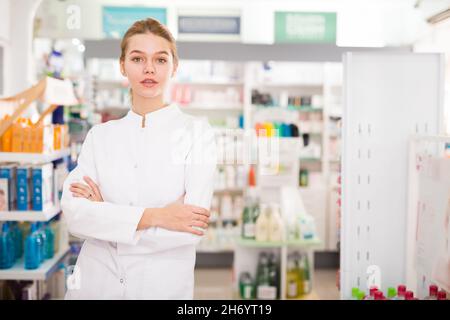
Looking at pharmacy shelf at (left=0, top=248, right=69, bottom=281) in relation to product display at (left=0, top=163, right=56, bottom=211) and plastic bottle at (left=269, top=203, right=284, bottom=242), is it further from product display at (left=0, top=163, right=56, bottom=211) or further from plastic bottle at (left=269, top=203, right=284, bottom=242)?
plastic bottle at (left=269, top=203, right=284, bottom=242)

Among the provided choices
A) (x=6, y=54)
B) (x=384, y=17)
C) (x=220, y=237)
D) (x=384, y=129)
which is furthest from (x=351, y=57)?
(x=220, y=237)

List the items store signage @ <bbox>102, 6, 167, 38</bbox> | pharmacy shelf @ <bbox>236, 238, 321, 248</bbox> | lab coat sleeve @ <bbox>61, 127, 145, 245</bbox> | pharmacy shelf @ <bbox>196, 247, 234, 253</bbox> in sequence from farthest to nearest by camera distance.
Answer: pharmacy shelf @ <bbox>196, 247, 234, 253</bbox>
pharmacy shelf @ <bbox>236, 238, 321, 248</bbox>
store signage @ <bbox>102, 6, 167, 38</bbox>
lab coat sleeve @ <bbox>61, 127, 145, 245</bbox>

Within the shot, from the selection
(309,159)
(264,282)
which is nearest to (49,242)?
(264,282)

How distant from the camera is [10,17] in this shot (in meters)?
2.42

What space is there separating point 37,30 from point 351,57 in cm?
144

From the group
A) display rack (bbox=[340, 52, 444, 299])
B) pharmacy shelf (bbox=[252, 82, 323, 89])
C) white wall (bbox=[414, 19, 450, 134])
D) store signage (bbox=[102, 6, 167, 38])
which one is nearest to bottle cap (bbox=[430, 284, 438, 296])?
display rack (bbox=[340, 52, 444, 299])

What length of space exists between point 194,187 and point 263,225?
2.20 m

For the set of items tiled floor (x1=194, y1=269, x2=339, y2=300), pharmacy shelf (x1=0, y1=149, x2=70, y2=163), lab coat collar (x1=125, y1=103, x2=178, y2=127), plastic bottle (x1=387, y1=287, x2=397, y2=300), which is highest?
lab coat collar (x1=125, y1=103, x2=178, y2=127)

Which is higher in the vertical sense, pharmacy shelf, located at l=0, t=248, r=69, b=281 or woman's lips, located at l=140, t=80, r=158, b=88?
woman's lips, located at l=140, t=80, r=158, b=88

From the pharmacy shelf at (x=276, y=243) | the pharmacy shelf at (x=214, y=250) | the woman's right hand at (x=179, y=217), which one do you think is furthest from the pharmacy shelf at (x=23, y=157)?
the pharmacy shelf at (x=214, y=250)

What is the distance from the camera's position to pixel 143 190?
1.98 meters

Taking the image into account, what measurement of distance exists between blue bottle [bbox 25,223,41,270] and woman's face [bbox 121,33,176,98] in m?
1.34

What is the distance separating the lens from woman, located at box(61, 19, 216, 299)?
6.20ft

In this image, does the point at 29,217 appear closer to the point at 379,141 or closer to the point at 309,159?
the point at 379,141
